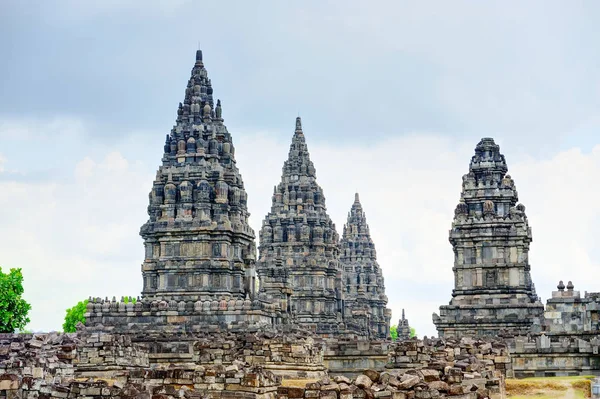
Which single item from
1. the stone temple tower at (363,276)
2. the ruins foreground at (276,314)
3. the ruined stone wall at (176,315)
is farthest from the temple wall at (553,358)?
the stone temple tower at (363,276)

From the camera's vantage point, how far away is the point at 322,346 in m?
43.8

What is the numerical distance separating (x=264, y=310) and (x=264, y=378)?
3291cm

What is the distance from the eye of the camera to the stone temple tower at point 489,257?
198 feet

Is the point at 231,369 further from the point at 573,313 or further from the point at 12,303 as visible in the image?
the point at 12,303

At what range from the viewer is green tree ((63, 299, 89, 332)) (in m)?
90.0

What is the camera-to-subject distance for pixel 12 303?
72438mm

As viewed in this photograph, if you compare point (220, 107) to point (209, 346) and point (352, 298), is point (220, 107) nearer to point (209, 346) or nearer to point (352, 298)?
point (209, 346)

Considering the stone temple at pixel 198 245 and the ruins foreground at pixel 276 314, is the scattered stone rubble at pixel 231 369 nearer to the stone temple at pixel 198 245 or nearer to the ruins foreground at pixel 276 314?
the ruins foreground at pixel 276 314

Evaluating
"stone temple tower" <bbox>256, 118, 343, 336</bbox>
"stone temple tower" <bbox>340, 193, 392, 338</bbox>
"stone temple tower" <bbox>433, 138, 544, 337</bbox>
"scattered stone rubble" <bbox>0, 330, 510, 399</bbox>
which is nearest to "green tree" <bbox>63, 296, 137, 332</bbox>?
"stone temple tower" <bbox>256, 118, 343, 336</bbox>

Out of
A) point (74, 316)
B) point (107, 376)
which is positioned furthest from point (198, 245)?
point (74, 316)

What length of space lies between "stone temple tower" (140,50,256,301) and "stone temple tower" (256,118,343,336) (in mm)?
20317

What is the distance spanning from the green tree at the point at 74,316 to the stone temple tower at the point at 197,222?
3008 cm

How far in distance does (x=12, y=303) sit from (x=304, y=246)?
2419 cm

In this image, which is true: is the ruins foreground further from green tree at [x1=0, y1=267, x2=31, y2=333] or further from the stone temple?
green tree at [x1=0, y1=267, x2=31, y2=333]
